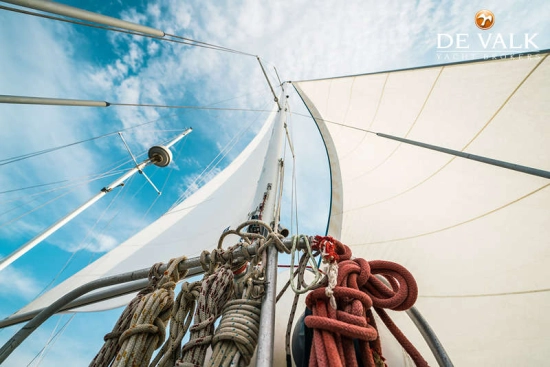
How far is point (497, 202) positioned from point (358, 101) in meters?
2.31

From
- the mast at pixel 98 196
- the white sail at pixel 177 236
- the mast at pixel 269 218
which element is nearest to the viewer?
the mast at pixel 269 218

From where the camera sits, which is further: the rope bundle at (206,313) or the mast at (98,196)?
the mast at (98,196)

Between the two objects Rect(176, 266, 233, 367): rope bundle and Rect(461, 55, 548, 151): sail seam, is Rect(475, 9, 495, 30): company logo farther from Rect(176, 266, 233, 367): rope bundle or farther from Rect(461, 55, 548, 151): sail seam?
Rect(176, 266, 233, 367): rope bundle

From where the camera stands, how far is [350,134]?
A: 3.18 m

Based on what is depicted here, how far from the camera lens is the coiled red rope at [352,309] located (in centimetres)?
52

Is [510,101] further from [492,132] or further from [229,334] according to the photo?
[229,334]

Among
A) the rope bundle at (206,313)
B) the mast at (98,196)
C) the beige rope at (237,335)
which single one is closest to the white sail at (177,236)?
the mast at (98,196)

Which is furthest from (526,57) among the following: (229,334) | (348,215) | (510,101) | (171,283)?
(171,283)

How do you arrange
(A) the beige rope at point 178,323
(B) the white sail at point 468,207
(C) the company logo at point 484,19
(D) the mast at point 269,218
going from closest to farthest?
1. (D) the mast at point 269,218
2. (A) the beige rope at point 178,323
3. (B) the white sail at point 468,207
4. (C) the company logo at point 484,19

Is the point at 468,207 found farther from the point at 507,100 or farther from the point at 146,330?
the point at 146,330

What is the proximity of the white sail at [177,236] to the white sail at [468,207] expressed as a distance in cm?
168

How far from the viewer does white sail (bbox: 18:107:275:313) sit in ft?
8.44

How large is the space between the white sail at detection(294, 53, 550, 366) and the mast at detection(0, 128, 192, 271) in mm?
4509

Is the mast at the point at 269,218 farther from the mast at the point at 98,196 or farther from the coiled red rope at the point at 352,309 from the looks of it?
the mast at the point at 98,196
